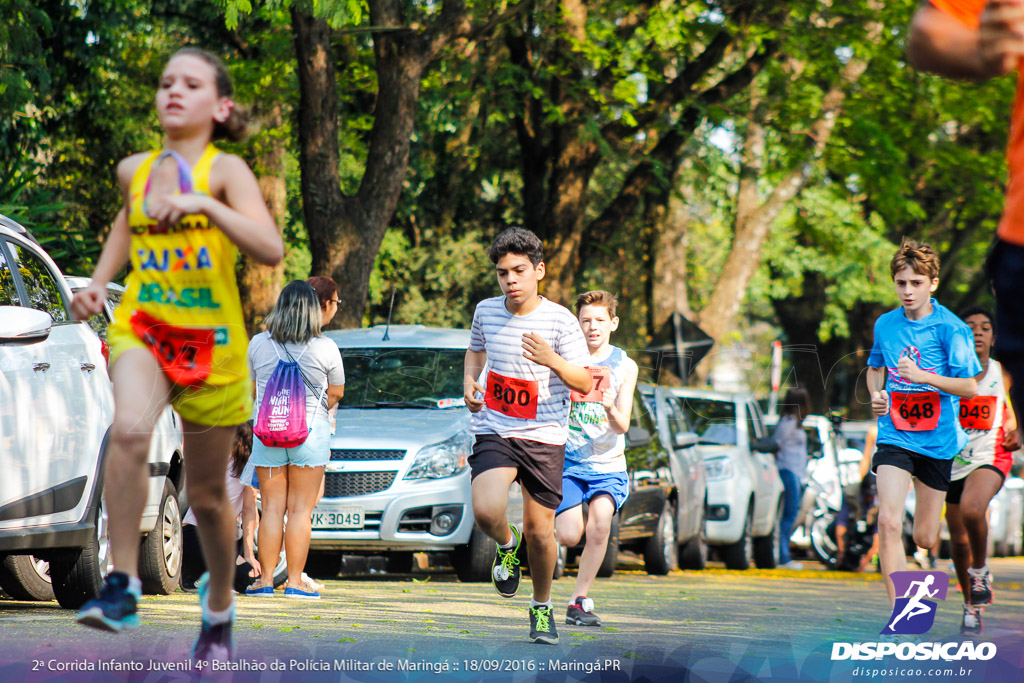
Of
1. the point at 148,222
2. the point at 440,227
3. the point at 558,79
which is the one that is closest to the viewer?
the point at 148,222

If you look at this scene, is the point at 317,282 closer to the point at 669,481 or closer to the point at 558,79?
the point at 669,481

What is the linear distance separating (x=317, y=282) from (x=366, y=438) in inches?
61.3

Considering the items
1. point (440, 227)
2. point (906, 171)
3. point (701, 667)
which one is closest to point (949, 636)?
point (701, 667)

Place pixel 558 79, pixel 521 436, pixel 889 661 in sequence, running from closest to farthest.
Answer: pixel 889 661 < pixel 521 436 < pixel 558 79

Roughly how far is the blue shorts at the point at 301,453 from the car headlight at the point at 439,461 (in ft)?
4.38

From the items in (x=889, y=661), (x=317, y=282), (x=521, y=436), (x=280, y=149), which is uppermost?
(x=280, y=149)

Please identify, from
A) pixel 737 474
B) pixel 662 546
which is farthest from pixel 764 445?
pixel 662 546

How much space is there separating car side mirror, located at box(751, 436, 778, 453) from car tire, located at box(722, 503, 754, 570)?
2.46 ft

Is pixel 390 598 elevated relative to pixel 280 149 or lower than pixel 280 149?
lower

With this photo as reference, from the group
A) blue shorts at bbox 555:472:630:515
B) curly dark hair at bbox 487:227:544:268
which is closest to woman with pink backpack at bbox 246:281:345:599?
blue shorts at bbox 555:472:630:515

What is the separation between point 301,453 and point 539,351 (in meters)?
2.98

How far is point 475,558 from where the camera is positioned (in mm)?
10453

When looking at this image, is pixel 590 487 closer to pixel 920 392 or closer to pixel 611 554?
pixel 920 392

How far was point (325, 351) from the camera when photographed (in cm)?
881
